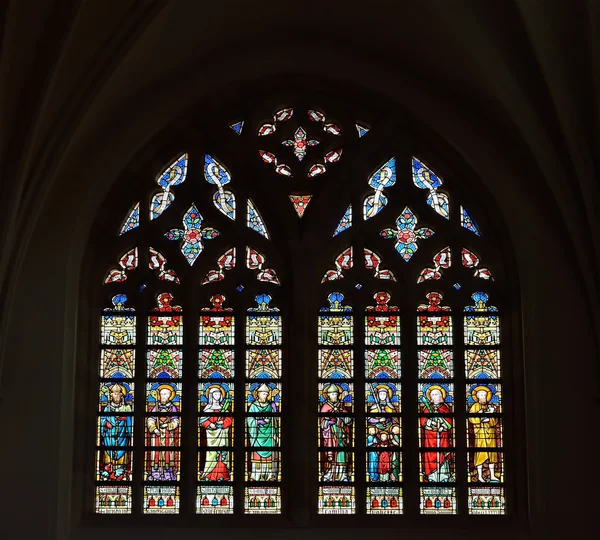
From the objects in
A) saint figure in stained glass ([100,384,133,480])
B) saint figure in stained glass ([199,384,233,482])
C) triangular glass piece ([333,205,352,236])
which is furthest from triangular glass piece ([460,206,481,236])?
saint figure in stained glass ([100,384,133,480])

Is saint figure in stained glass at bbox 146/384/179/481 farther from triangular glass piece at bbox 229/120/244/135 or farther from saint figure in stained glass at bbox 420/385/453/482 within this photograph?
triangular glass piece at bbox 229/120/244/135

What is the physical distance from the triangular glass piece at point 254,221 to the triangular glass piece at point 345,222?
73 cm

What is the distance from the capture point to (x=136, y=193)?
11.1 metres

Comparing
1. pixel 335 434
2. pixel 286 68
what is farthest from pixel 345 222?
pixel 335 434

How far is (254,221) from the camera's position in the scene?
36.6 ft

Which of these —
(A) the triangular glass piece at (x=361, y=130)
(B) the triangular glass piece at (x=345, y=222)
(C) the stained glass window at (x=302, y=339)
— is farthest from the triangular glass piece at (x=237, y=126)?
(B) the triangular glass piece at (x=345, y=222)

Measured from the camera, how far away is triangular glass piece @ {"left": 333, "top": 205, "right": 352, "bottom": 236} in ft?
36.2

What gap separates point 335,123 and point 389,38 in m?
1.16

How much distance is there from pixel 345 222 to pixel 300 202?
1.67 feet

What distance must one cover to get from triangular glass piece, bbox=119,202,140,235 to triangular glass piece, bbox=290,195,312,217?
1.60 meters

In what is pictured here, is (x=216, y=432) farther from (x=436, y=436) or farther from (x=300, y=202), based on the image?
(x=300, y=202)

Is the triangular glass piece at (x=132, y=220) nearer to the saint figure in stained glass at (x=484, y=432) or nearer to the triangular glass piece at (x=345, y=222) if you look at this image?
the triangular glass piece at (x=345, y=222)
